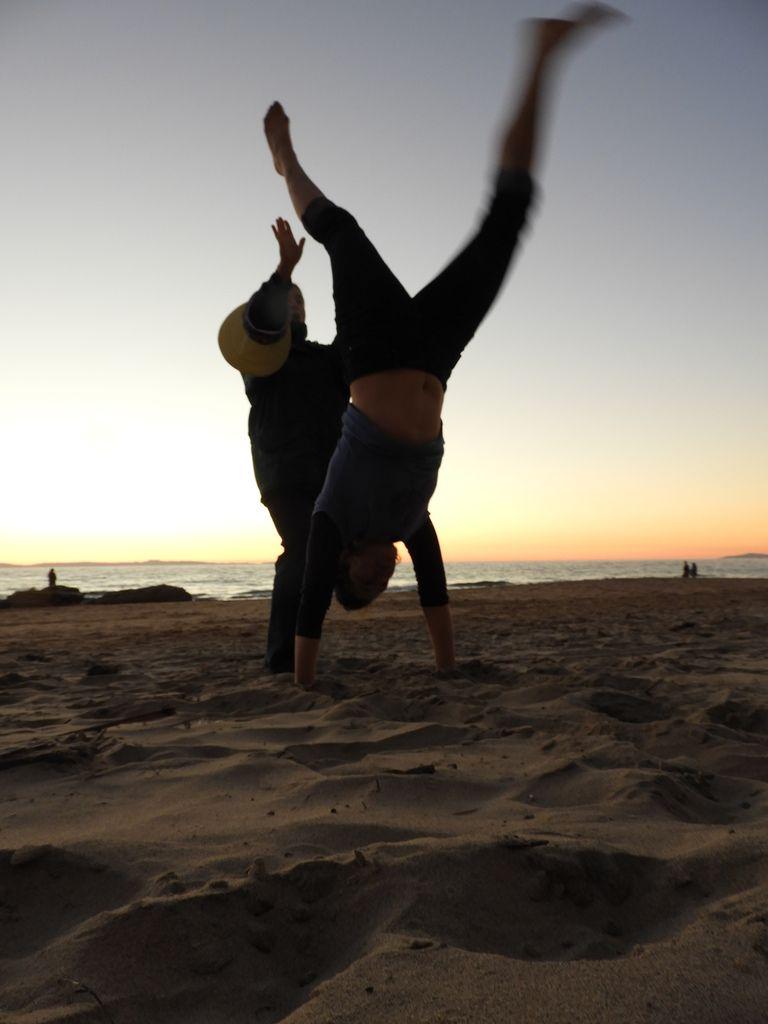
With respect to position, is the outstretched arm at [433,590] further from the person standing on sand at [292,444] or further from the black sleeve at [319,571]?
the person standing on sand at [292,444]

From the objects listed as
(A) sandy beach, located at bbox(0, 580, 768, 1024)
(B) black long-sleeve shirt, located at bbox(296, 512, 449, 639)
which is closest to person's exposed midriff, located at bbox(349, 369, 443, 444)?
(B) black long-sleeve shirt, located at bbox(296, 512, 449, 639)

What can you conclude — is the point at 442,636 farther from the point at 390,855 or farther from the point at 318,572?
the point at 390,855

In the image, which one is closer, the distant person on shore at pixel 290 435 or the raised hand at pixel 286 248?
the raised hand at pixel 286 248

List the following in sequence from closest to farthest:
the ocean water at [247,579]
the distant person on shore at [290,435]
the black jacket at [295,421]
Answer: the distant person on shore at [290,435] → the black jacket at [295,421] → the ocean water at [247,579]

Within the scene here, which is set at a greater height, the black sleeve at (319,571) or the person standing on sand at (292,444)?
the person standing on sand at (292,444)

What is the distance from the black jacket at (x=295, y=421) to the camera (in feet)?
14.6

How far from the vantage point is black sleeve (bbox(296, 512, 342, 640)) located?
3.36m

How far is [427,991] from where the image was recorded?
1024mm

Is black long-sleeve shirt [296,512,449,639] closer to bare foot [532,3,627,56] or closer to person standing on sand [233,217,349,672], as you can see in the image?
person standing on sand [233,217,349,672]

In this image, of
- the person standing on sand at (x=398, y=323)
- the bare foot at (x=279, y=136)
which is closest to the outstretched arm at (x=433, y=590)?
the person standing on sand at (x=398, y=323)

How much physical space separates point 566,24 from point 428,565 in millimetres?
2456

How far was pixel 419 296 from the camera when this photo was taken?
113 inches

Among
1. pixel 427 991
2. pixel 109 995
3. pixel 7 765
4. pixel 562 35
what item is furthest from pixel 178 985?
pixel 562 35

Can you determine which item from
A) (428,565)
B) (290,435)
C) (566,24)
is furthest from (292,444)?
(566,24)
